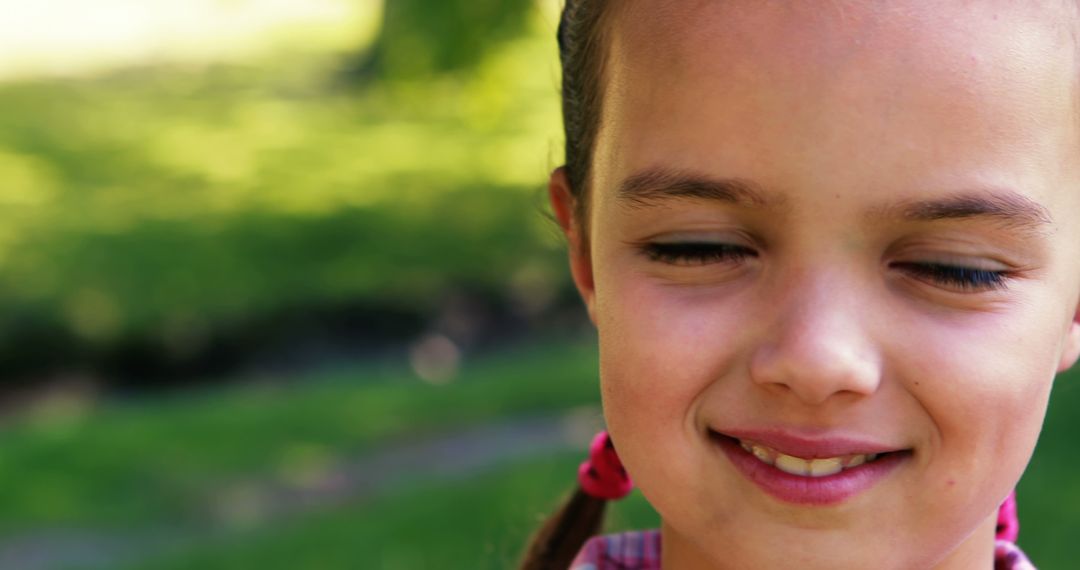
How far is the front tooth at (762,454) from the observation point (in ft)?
5.24

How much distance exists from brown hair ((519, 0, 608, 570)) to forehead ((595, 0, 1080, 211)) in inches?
10.2

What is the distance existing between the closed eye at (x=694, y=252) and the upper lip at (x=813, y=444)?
0.63 feet

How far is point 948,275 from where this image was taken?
5.07 feet

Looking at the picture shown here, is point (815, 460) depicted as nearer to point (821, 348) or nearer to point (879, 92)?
point (821, 348)

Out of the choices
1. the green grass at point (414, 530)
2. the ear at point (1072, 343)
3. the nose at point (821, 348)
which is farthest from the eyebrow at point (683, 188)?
the green grass at point (414, 530)

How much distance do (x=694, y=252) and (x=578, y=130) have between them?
0.38 meters

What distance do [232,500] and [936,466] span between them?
4.93 m

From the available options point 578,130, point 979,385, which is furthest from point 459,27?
point 979,385

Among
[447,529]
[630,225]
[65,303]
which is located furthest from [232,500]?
[630,225]

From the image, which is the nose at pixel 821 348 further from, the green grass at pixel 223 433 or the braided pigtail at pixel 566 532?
the green grass at pixel 223 433

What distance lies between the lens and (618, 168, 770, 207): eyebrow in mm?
1549

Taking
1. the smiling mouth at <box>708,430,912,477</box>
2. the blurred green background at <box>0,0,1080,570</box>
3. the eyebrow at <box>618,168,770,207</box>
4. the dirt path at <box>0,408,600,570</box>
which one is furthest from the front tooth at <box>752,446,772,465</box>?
the dirt path at <box>0,408,600,570</box>

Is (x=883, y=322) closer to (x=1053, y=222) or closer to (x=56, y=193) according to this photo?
(x=1053, y=222)

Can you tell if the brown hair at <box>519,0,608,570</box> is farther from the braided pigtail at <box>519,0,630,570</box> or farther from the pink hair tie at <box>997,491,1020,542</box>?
the pink hair tie at <box>997,491,1020,542</box>
